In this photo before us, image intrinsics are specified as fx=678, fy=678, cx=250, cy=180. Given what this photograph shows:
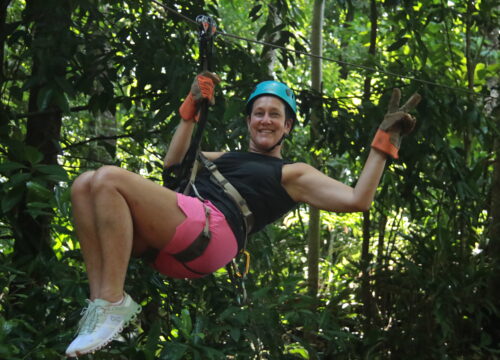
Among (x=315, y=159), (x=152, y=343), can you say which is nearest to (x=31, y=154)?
(x=152, y=343)

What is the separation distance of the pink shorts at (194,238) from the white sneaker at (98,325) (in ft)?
0.86

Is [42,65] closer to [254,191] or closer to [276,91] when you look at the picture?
[276,91]

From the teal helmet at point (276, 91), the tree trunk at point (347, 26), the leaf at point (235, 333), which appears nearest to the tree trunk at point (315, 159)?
the tree trunk at point (347, 26)

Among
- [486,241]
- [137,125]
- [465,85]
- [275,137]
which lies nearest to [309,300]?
[275,137]

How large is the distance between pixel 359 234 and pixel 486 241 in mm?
1989

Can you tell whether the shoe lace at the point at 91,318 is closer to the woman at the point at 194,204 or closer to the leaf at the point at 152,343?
the woman at the point at 194,204

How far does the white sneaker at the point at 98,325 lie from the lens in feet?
7.05

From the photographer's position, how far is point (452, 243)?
16.9 feet

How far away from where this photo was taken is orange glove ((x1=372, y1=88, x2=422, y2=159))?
2.36 metres

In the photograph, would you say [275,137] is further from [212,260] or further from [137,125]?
[137,125]

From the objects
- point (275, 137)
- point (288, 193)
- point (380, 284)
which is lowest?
point (380, 284)

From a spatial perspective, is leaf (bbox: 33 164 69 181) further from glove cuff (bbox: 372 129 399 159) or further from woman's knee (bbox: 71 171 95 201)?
glove cuff (bbox: 372 129 399 159)

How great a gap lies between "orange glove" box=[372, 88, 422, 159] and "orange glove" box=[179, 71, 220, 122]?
71 cm

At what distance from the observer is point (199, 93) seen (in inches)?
106
